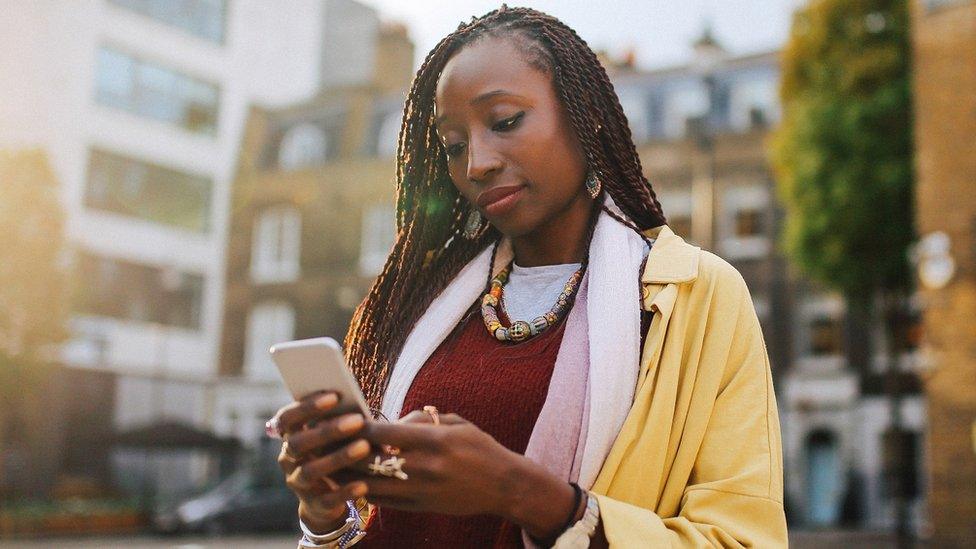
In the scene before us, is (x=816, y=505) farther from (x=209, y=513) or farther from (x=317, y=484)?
(x=317, y=484)

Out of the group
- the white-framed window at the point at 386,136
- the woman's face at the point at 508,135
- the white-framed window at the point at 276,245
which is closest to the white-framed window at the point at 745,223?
the white-framed window at the point at 386,136

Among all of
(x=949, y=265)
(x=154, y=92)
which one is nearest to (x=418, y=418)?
(x=949, y=265)

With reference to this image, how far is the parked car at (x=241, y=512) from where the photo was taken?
75.0 feet

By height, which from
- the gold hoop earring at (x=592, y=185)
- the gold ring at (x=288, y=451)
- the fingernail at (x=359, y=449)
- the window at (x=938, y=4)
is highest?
the window at (x=938, y=4)

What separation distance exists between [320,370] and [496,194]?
0.57 m

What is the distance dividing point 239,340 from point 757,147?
1812 cm

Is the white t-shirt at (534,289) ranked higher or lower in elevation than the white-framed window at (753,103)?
lower

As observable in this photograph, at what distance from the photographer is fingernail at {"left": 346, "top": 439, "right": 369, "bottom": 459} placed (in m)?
1.41

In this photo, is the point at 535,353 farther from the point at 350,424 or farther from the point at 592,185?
the point at 350,424

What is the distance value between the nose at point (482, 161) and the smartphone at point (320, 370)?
52 centimetres

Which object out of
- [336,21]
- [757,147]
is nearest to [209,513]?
[757,147]

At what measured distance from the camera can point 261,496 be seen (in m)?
23.3

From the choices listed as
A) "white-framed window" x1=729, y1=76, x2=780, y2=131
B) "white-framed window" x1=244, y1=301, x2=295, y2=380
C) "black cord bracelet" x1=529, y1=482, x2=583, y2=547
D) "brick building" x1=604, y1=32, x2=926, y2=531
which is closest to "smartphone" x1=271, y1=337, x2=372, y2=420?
"black cord bracelet" x1=529, y1=482, x2=583, y2=547

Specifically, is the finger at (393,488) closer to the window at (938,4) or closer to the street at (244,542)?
the street at (244,542)
